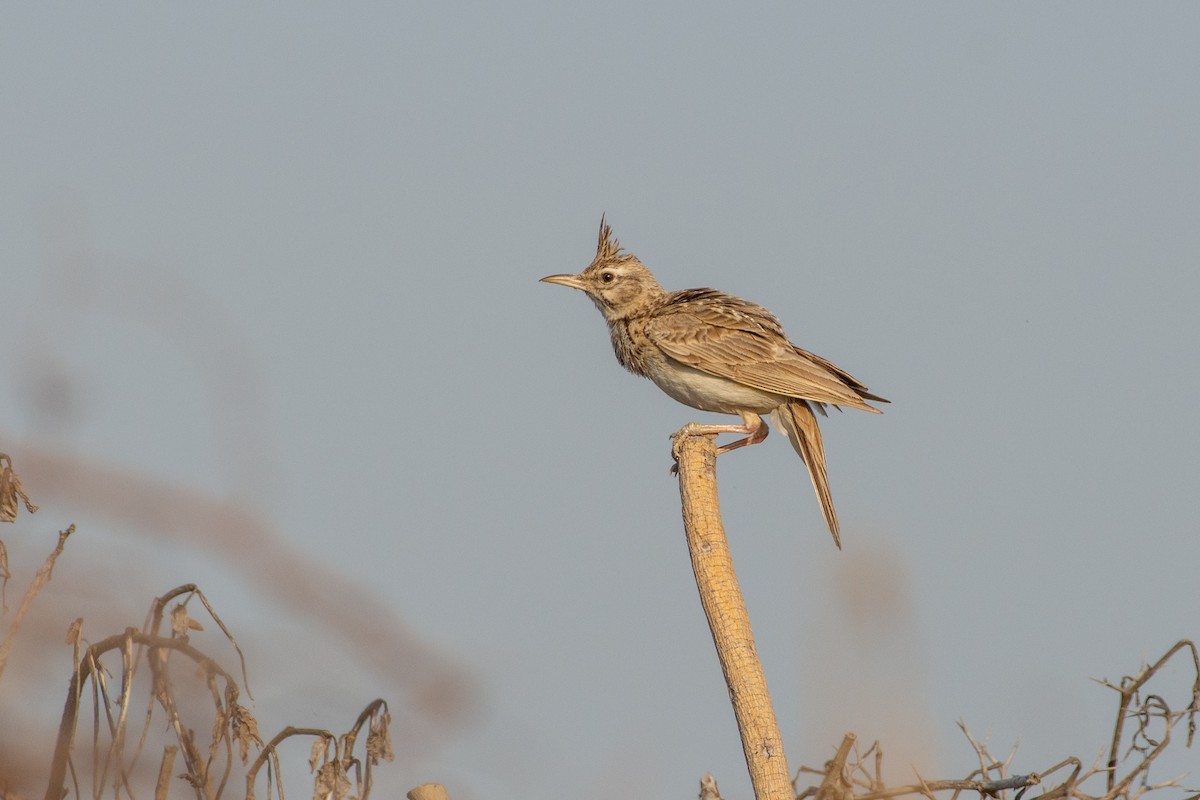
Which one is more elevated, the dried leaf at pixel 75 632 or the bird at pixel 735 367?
the bird at pixel 735 367

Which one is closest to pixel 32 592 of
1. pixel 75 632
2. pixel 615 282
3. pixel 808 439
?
pixel 75 632

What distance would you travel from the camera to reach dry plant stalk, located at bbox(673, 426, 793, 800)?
3320 mm

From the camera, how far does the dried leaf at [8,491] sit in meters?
2.37

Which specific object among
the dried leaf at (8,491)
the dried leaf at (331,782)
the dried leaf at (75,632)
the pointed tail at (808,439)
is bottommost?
the dried leaf at (331,782)

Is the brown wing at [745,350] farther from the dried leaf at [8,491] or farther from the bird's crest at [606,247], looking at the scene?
the dried leaf at [8,491]

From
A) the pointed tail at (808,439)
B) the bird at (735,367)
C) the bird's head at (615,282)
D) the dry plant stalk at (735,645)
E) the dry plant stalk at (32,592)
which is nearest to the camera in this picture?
the dry plant stalk at (32,592)

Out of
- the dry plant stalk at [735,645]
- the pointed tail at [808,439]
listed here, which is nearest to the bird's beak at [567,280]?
the pointed tail at [808,439]

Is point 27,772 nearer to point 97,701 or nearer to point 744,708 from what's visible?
point 97,701

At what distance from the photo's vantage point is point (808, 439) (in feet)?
25.0

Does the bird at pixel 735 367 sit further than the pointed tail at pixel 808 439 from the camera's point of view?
Yes

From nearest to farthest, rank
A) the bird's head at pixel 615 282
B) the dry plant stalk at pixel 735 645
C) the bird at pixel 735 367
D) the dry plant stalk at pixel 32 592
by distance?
the dry plant stalk at pixel 32 592 → the dry plant stalk at pixel 735 645 → the bird at pixel 735 367 → the bird's head at pixel 615 282

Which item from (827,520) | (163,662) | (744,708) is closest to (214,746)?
(163,662)

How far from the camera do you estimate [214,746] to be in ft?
7.54

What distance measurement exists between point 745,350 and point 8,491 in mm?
5873
